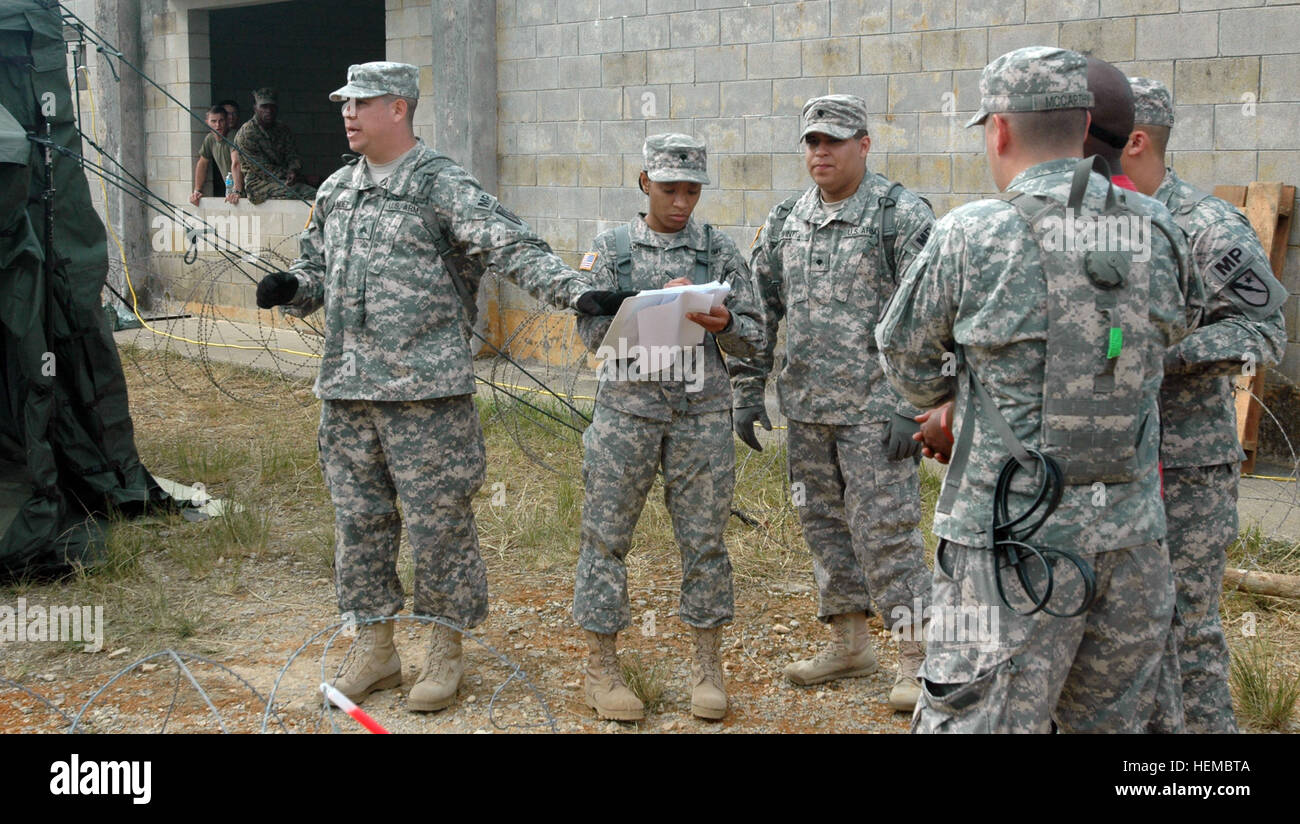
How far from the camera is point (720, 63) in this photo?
842cm

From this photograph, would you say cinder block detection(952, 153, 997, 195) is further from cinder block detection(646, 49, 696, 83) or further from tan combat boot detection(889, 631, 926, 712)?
tan combat boot detection(889, 631, 926, 712)

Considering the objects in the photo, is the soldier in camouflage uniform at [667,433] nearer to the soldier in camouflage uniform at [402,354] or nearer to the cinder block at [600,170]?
the soldier in camouflage uniform at [402,354]

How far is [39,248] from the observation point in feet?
17.4

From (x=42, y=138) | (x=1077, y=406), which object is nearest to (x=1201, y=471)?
(x=1077, y=406)

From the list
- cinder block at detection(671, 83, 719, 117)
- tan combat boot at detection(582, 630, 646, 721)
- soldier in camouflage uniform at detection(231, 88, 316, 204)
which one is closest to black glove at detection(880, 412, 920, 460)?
tan combat boot at detection(582, 630, 646, 721)

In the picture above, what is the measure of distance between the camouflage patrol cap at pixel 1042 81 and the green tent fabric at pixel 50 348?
13.8 ft

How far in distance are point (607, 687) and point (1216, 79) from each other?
471 cm

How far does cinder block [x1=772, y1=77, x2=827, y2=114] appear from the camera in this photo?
7.96 meters

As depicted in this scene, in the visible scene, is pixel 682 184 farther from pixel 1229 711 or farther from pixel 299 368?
pixel 299 368

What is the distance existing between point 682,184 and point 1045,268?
1.63m

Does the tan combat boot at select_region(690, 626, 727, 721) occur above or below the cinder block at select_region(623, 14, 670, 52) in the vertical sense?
below

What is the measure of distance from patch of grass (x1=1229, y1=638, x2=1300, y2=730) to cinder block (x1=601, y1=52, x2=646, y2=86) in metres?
6.19

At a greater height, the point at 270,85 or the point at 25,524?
the point at 270,85

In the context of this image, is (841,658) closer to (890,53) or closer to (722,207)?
(890,53)
